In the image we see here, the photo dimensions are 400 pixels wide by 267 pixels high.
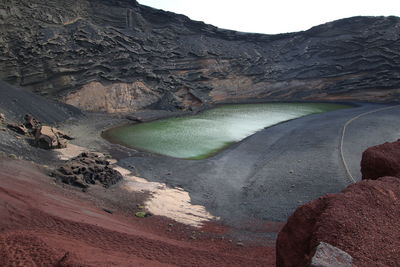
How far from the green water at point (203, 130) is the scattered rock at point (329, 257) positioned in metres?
20.6

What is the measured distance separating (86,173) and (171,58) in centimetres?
Result: 4091

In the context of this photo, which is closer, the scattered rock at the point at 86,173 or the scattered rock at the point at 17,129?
the scattered rock at the point at 86,173

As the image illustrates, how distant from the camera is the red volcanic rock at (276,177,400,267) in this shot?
5234 millimetres

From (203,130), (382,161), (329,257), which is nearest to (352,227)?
(329,257)

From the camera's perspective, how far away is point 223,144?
97.8ft

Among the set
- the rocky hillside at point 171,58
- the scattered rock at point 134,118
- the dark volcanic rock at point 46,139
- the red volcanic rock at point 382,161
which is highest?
the rocky hillside at point 171,58

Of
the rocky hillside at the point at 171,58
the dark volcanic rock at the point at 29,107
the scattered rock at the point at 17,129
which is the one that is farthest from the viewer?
the rocky hillside at the point at 171,58

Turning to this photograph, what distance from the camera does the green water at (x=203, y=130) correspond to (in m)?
28.1

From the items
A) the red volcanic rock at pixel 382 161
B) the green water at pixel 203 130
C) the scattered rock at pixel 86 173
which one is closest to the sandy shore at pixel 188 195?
the scattered rock at pixel 86 173

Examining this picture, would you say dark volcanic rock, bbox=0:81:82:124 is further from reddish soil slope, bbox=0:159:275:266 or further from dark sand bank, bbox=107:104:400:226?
reddish soil slope, bbox=0:159:275:266

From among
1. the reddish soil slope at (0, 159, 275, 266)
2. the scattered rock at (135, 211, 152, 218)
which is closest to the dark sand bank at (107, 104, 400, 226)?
the scattered rock at (135, 211, 152, 218)

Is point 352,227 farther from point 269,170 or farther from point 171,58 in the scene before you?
point 171,58

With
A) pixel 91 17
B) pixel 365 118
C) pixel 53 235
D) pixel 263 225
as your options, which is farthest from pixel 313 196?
pixel 91 17

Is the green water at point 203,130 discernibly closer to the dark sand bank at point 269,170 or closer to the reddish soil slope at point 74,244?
the dark sand bank at point 269,170
